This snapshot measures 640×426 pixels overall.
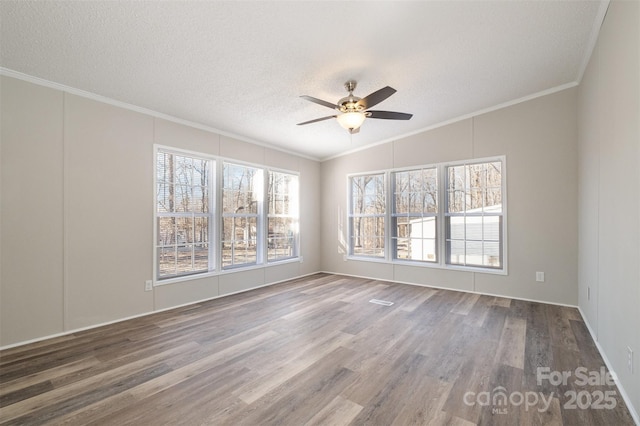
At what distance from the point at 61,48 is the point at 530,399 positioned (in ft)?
15.0

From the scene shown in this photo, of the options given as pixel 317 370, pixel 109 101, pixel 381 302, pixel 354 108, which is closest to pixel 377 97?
pixel 354 108

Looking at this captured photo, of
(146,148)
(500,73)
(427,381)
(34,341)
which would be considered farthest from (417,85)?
(34,341)

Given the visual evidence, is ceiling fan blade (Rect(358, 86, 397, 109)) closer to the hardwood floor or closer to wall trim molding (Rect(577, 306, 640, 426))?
the hardwood floor

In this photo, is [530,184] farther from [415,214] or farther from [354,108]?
[354,108]

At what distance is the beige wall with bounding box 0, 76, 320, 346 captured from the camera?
2.72m

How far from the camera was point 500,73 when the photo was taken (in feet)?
10.8

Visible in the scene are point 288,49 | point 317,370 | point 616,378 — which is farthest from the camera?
point 288,49

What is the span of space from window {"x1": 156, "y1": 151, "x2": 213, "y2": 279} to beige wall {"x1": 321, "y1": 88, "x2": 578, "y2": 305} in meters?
3.72

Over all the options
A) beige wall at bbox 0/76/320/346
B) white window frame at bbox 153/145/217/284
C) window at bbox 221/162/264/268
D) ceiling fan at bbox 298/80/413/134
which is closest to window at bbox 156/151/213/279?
white window frame at bbox 153/145/217/284

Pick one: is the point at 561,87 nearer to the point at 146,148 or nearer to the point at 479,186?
the point at 479,186

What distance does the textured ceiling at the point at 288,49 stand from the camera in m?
2.13

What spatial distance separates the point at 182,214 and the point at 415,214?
12.9 ft

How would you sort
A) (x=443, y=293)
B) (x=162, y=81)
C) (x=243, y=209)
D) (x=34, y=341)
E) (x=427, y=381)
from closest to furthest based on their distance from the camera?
1. (x=427, y=381)
2. (x=34, y=341)
3. (x=162, y=81)
4. (x=443, y=293)
5. (x=243, y=209)

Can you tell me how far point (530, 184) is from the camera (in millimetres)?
4082
